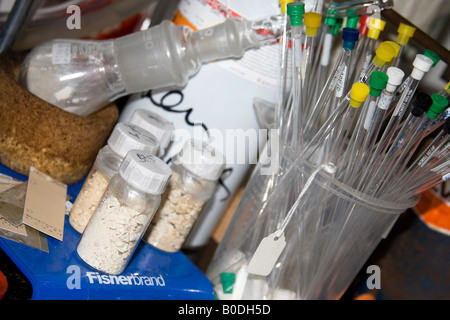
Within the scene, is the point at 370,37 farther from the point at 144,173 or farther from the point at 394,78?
the point at 144,173

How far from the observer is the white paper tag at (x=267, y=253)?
1.87 ft

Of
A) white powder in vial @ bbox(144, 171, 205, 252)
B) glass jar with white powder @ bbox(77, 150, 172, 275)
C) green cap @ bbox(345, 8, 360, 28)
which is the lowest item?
white powder in vial @ bbox(144, 171, 205, 252)

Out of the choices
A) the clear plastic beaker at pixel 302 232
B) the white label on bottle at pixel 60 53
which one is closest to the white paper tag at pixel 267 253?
the clear plastic beaker at pixel 302 232

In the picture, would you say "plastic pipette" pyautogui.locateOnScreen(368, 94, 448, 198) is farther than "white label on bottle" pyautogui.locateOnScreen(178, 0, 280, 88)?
No

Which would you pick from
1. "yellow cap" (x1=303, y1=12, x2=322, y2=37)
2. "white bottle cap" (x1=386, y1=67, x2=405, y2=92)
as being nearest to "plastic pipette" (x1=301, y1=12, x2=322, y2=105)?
"yellow cap" (x1=303, y1=12, x2=322, y2=37)

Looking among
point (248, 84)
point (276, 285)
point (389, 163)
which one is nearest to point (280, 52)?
point (248, 84)

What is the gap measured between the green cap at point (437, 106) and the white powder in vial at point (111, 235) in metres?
0.30

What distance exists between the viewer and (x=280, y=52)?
0.62 meters

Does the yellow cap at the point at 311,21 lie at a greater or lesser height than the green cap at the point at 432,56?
greater

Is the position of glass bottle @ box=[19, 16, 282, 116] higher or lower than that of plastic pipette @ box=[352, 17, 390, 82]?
lower

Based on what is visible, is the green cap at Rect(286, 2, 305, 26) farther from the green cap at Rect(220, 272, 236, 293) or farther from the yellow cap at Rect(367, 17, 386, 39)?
the green cap at Rect(220, 272, 236, 293)

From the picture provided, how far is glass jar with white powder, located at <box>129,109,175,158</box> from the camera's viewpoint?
61 cm

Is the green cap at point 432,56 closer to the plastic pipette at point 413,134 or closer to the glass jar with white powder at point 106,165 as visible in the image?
the plastic pipette at point 413,134

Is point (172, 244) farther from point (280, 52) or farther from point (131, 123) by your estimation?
point (280, 52)
